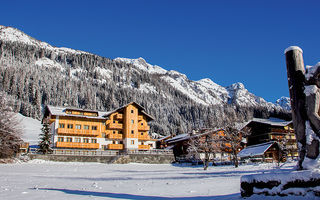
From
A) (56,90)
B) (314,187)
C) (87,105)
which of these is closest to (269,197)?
(314,187)

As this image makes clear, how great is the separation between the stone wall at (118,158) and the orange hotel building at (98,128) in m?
7.03

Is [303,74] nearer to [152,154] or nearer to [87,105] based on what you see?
[152,154]

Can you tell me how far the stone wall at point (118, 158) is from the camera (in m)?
43.6

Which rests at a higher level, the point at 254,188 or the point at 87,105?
the point at 87,105

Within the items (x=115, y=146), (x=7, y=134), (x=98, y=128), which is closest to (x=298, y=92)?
(x=7, y=134)

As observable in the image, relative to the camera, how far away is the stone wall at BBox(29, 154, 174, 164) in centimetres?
4362

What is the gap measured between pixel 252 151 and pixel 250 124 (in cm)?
1755

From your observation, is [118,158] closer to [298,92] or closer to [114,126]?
[114,126]

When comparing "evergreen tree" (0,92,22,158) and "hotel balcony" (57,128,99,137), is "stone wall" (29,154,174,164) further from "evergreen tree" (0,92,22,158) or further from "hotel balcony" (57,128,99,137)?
"hotel balcony" (57,128,99,137)

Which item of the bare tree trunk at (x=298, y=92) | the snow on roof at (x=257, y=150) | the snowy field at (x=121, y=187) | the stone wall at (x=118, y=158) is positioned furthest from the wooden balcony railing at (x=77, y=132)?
the bare tree trunk at (x=298, y=92)

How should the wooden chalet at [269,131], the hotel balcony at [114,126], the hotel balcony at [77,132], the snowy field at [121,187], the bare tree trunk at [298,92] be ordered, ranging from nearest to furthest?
the bare tree trunk at [298,92]
the snowy field at [121,187]
the hotel balcony at [77,132]
the hotel balcony at [114,126]
the wooden chalet at [269,131]

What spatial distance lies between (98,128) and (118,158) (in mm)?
11705

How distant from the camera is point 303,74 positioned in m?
7.05

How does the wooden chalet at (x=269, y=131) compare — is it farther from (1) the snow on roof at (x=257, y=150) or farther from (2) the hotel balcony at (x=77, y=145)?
(2) the hotel balcony at (x=77, y=145)
